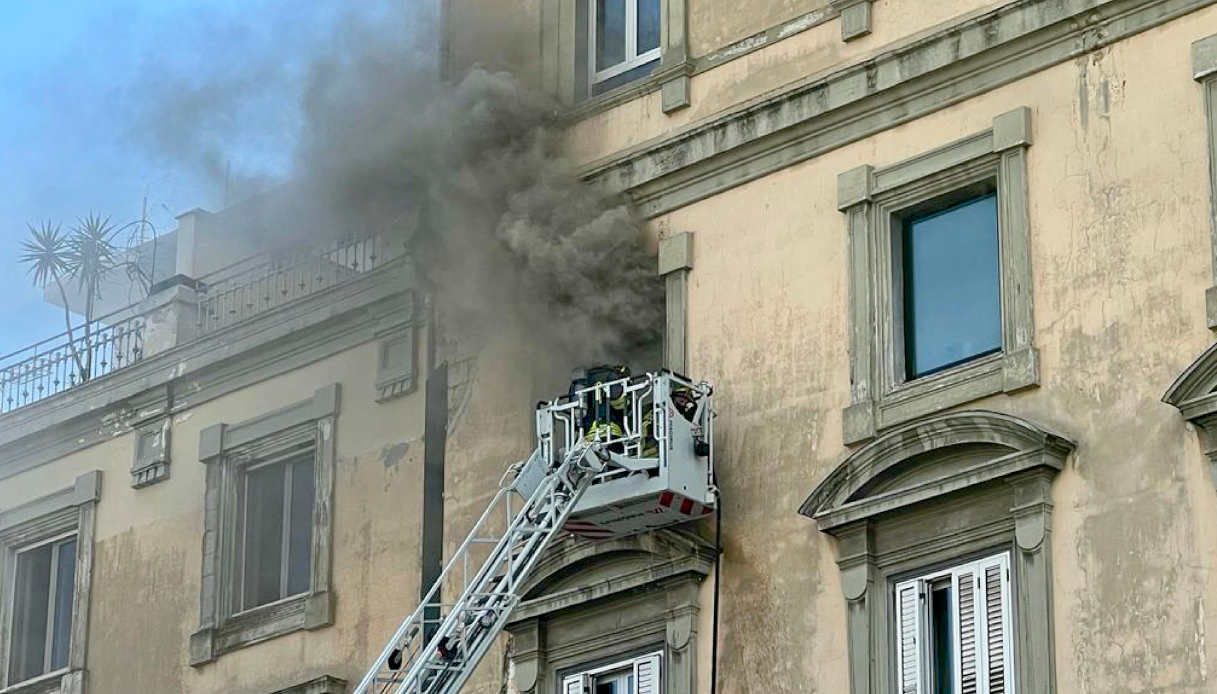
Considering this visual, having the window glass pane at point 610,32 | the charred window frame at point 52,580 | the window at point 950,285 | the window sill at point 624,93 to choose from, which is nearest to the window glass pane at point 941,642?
the window at point 950,285

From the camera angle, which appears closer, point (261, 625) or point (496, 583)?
point (496, 583)

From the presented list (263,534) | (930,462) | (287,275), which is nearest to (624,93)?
(287,275)

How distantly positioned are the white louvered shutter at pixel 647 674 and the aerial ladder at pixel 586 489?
0.96 m

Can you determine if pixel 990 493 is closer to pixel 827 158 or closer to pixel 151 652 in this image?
pixel 827 158

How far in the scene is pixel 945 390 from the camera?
2077cm

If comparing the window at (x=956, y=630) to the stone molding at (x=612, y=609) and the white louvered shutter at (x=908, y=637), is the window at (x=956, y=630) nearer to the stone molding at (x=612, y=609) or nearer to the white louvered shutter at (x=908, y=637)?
the white louvered shutter at (x=908, y=637)

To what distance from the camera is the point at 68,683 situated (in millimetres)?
26984

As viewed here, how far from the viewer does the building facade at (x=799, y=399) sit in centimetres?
1962

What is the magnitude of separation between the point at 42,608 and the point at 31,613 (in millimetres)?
125

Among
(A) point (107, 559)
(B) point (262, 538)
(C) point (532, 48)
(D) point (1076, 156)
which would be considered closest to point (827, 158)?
(D) point (1076, 156)

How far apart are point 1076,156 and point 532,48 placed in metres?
6.17

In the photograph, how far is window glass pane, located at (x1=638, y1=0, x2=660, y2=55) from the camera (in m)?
24.5

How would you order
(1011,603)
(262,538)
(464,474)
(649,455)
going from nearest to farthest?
(1011,603), (649,455), (464,474), (262,538)

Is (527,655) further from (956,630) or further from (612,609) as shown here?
(956,630)
